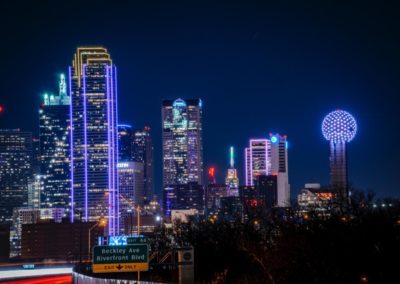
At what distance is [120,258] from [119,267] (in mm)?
588

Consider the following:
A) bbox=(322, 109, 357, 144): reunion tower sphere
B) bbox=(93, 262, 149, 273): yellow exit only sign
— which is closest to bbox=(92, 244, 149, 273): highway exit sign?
bbox=(93, 262, 149, 273): yellow exit only sign

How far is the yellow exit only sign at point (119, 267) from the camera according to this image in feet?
158

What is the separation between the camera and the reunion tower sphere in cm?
12925

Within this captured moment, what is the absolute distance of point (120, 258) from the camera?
48531 millimetres

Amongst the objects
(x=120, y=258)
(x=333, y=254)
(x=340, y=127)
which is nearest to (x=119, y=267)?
(x=120, y=258)

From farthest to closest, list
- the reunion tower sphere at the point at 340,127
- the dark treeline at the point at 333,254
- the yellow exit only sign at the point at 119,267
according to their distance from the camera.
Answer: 1. the reunion tower sphere at the point at 340,127
2. the dark treeline at the point at 333,254
3. the yellow exit only sign at the point at 119,267

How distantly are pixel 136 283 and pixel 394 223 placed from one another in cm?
2526

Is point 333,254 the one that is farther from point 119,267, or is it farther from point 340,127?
point 340,127

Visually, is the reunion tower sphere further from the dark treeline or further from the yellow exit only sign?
the yellow exit only sign

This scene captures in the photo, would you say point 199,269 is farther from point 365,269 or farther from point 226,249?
point 365,269

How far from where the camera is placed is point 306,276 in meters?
56.1

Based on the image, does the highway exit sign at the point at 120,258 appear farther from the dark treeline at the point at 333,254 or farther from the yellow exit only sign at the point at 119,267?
the dark treeline at the point at 333,254

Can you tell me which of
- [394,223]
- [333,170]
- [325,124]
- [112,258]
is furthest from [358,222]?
[333,170]

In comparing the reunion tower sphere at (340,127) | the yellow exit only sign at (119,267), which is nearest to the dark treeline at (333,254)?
the yellow exit only sign at (119,267)
